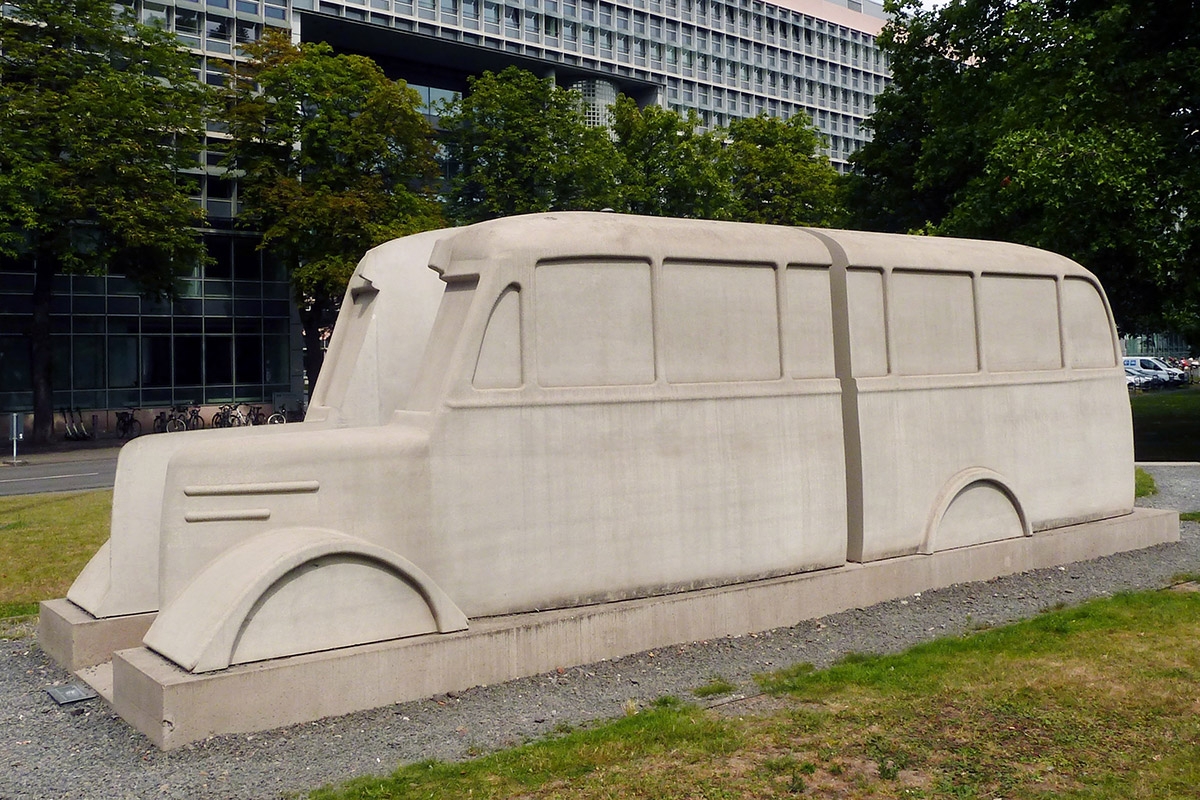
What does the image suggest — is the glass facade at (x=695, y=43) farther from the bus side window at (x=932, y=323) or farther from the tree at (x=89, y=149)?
the bus side window at (x=932, y=323)

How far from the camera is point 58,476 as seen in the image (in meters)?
22.7

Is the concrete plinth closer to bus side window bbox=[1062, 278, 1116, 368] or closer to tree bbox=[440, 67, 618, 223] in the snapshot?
bus side window bbox=[1062, 278, 1116, 368]

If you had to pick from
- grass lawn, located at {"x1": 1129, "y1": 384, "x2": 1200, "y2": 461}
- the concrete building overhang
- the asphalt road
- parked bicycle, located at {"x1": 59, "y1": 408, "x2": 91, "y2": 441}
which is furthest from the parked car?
the asphalt road

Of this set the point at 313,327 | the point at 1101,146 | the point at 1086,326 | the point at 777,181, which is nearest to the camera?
the point at 1086,326

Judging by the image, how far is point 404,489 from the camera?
270 inches

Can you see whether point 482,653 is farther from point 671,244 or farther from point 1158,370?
point 1158,370

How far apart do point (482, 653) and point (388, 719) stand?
81 cm

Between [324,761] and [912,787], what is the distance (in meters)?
2.90

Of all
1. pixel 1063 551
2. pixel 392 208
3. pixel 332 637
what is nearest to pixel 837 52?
pixel 392 208

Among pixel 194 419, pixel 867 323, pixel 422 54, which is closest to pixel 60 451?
pixel 194 419

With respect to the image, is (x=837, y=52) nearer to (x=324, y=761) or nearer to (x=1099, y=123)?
(x=1099, y=123)

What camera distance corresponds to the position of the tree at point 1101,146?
1795cm

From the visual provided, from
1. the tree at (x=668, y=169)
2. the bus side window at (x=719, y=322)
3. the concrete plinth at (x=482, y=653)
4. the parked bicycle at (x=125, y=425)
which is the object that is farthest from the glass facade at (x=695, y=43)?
the concrete plinth at (x=482, y=653)

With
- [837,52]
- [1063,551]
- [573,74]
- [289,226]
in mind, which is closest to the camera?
[1063,551]
